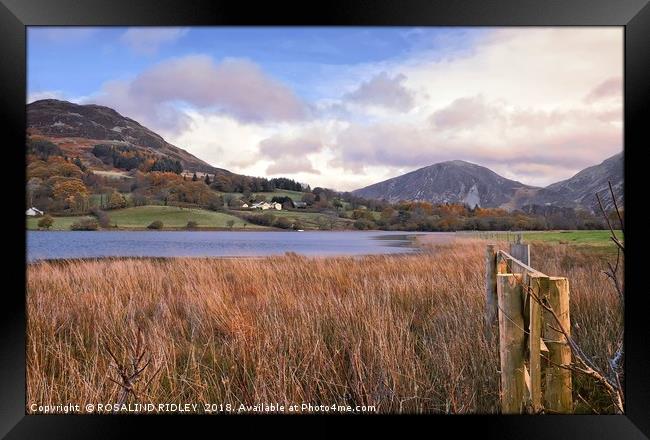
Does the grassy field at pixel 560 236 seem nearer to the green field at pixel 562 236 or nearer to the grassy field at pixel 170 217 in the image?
the green field at pixel 562 236

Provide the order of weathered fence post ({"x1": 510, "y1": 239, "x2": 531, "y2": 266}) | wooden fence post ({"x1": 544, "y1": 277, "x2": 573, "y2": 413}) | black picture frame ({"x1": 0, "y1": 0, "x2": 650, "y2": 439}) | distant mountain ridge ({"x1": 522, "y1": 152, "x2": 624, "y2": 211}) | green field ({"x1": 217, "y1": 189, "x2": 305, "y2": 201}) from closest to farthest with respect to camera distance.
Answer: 1. wooden fence post ({"x1": 544, "y1": 277, "x2": 573, "y2": 413})
2. black picture frame ({"x1": 0, "y1": 0, "x2": 650, "y2": 439})
3. distant mountain ridge ({"x1": 522, "y1": 152, "x2": 624, "y2": 211})
4. weathered fence post ({"x1": 510, "y1": 239, "x2": 531, "y2": 266})
5. green field ({"x1": 217, "y1": 189, "x2": 305, "y2": 201})

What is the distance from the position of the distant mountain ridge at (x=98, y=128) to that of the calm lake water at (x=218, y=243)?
3.23 ft

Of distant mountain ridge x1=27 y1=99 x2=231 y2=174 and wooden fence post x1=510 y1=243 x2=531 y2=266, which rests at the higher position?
distant mountain ridge x1=27 y1=99 x2=231 y2=174

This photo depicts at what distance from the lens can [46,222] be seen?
321cm

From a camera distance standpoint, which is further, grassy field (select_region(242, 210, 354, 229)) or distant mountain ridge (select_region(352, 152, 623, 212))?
grassy field (select_region(242, 210, 354, 229))

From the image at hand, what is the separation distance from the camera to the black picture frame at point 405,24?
1.96m

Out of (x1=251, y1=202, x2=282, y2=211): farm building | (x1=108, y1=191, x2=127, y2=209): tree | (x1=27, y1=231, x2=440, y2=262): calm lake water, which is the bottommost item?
(x1=27, y1=231, x2=440, y2=262): calm lake water

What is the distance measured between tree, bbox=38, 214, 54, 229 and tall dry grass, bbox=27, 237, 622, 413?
16.9 inches

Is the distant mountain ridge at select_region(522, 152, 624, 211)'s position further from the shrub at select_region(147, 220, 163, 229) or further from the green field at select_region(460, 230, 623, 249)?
the shrub at select_region(147, 220, 163, 229)

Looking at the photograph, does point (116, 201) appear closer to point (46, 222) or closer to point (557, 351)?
point (46, 222)

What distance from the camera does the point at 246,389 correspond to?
2367 mm

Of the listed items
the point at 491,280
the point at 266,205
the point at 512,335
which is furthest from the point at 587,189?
the point at 266,205

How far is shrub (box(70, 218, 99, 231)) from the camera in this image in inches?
149

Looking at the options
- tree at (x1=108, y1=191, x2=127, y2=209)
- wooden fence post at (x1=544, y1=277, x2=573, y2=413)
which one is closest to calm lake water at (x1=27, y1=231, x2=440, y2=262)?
tree at (x1=108, y1=191, x2=127, y2=209)
